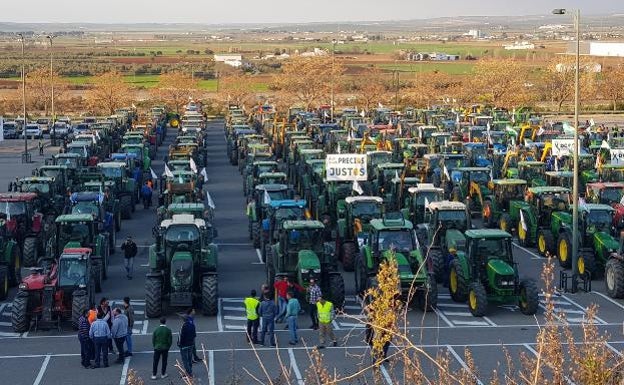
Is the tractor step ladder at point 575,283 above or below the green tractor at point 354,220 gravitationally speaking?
below

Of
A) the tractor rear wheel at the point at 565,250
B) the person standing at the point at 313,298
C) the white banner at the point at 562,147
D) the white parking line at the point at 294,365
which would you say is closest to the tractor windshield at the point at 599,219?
the tractor rear wheel at the point at 565,250

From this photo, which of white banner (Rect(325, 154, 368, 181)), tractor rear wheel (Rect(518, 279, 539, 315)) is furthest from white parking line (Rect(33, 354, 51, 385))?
white banner (Rect(325, 154, 368, 181))

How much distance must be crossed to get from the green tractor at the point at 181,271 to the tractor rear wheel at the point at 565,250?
938 centimetres

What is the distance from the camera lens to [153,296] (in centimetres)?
2408

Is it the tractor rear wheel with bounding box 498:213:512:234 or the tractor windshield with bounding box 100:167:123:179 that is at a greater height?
the tractor windshield with bounding box 100:167:123:179

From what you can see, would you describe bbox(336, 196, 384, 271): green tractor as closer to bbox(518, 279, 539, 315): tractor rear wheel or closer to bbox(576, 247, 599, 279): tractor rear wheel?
bbox(576, 247, 599, 279): tractor rear wheel

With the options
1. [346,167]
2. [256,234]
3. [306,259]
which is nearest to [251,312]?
[306,259]

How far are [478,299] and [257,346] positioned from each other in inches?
197

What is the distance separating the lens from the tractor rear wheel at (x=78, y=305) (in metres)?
22.8

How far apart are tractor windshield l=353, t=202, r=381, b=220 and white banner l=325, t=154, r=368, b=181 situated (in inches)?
130

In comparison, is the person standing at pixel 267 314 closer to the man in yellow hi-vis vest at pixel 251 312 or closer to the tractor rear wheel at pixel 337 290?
the man in yellow hi-vis vest at pixel 251 312

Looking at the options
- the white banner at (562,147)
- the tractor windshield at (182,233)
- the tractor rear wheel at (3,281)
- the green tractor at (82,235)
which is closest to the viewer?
the tractor windshield at (182,233)

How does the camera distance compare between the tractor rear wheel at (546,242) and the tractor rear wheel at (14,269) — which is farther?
the tractor rear wheel at (546,242)

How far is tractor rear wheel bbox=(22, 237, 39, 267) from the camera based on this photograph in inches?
1169
